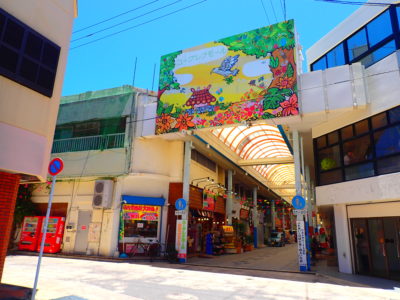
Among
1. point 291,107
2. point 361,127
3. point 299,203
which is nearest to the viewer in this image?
point 361,127

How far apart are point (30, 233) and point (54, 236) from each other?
5.75 feet

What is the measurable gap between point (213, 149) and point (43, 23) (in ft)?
45.5

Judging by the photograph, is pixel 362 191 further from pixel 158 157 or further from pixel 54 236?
pixel 54 236

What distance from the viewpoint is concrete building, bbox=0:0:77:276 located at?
6.88m

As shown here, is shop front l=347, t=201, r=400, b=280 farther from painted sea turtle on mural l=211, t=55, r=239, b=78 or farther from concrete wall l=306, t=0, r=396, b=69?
painted sea turtle on mural l=211, t=55, r=239, b=78

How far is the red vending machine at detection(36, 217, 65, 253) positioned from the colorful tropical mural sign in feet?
28.5

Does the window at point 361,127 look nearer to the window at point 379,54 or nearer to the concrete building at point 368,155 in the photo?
the concrete building at point 368,155

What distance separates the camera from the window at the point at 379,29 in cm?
1245

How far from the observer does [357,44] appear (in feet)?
46.0

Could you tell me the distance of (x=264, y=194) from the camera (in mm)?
39875

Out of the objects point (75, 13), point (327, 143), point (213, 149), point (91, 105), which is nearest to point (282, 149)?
point (213, 149)

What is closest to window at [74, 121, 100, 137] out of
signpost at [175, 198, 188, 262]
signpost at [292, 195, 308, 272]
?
signpost at [175, 198, 188, 262]

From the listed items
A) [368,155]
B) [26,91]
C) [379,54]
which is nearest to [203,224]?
[368,155]

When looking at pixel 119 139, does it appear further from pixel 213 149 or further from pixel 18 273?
pixel 18 273
